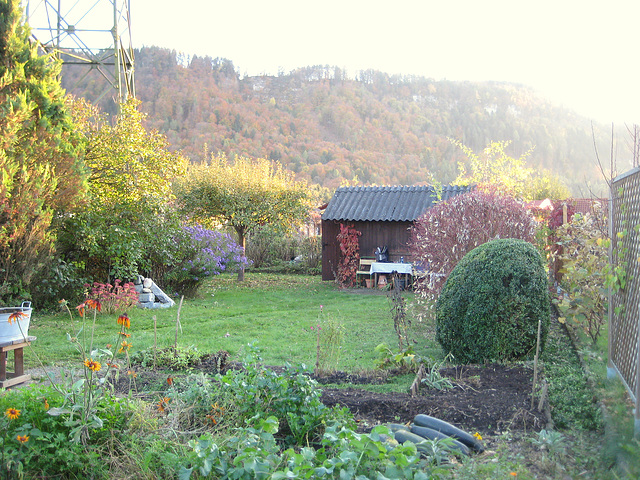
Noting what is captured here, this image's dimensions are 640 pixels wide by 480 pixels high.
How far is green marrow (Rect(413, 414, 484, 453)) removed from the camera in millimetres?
3312

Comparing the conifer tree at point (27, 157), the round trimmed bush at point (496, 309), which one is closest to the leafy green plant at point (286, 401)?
the round trimmed bush at point (496, 309)

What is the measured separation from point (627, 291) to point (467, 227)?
4.07 metres

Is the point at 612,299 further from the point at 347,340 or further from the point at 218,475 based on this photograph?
the point at 218,475

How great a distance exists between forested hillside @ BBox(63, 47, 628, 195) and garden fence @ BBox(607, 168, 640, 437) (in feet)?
94.0

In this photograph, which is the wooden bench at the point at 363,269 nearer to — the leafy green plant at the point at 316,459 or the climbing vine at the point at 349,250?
the climbing vine at the point at 349,250

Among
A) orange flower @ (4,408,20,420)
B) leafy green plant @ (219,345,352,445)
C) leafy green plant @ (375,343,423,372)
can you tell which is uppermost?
orange flower @ (4,408,20,420)

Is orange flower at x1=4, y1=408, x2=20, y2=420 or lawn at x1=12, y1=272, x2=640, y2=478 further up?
orange flower at x1=4, y1=408, x2=20, y2=420

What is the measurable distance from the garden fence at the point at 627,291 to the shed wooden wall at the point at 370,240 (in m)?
8.85

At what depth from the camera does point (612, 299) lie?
512cm

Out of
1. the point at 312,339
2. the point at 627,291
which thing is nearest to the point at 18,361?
the point at 312,339

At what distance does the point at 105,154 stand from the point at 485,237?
8243 millimetres

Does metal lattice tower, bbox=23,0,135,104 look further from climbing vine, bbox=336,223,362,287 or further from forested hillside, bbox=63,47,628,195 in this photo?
forested hillside, bbox=63,47,628,195

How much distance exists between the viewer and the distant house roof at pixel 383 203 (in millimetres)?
14383

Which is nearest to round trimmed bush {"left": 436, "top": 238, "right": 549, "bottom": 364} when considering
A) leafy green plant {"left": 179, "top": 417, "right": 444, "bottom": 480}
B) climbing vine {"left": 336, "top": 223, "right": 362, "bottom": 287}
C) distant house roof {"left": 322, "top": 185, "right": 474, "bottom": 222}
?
leafy green plant {"left": 179, "top": 417, "right": 444, "bottom": 480}
